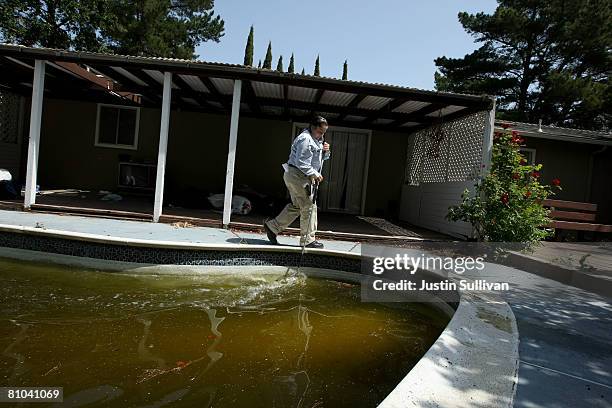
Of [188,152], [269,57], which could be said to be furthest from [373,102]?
[269,57]

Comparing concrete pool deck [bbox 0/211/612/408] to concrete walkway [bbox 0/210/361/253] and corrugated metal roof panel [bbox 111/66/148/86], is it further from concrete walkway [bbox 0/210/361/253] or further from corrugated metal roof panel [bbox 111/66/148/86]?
corrugated metal roof panel [bbox 111/66/148/86]

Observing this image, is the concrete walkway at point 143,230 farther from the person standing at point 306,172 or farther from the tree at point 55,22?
the tree at point 55,22

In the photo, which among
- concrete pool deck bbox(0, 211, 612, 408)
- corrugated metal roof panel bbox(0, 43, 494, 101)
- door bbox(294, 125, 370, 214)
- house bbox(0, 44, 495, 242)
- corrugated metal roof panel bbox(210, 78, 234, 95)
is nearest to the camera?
concrete pool deck bbox(0, 211, 612, 408)

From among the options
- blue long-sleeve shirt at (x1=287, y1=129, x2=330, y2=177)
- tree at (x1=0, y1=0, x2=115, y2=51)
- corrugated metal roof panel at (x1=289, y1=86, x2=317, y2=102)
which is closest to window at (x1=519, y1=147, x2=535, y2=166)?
corrugated metal roof panel at (x1=289, y1=86, x2=317, y2=102)

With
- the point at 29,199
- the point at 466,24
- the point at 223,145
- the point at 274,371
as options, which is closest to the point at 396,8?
the point at 223,145

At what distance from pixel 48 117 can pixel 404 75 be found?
10.8 m

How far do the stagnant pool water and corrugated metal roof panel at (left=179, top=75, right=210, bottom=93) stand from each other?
3629 mm

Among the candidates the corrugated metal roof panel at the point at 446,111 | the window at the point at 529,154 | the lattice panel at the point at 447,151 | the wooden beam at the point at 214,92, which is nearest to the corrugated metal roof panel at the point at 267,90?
the wooden beam at the point at 214,92

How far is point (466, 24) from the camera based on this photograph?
18984mm

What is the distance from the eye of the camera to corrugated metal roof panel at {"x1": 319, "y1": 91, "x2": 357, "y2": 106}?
6920 millimetres

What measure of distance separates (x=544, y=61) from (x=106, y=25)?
64.1 feet

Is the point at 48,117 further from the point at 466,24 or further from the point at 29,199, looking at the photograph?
the point at 466,24

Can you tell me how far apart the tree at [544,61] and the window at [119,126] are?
15.0 metres

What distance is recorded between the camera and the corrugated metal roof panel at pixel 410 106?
688cm
